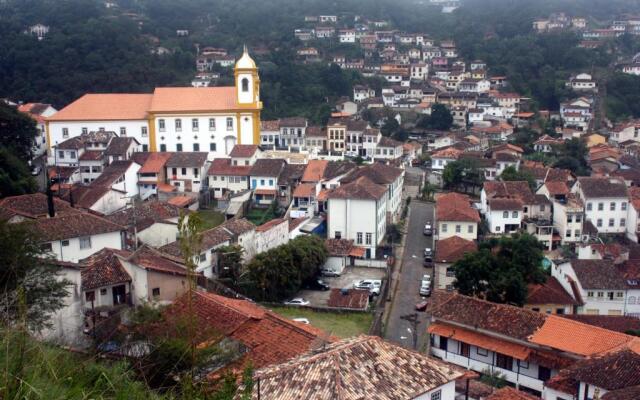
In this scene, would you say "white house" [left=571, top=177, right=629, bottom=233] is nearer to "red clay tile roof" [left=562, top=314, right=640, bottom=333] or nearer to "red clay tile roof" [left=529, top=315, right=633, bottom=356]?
"red clay tile roof" [left=562, top=314, right=640, bottom=333]

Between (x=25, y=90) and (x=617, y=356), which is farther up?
(x=25, y=90)

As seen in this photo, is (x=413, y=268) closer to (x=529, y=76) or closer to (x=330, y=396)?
(x=330, y=396)

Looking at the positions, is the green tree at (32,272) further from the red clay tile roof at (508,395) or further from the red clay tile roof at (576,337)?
the red clay tile roof at (576,337)

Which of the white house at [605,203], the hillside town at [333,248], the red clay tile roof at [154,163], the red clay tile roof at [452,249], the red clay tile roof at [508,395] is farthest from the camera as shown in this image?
the red clay tile roof at [154,163]

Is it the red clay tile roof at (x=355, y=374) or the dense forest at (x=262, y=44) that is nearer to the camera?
the red clay tile roof at (x=355, y=374)

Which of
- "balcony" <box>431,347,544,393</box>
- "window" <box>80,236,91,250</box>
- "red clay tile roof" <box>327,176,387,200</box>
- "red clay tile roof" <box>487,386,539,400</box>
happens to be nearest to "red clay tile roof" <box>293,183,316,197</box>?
"red clay tile roof" <box>327,176,387,200</box>

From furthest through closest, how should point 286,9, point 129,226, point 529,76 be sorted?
point 286,9 < point 529,76 < point 129,226

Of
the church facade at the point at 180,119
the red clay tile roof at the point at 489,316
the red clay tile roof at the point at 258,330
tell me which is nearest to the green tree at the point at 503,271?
the red clay tile roof at the point at 489,316

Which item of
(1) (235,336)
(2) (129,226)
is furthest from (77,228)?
(1) (235,336)
